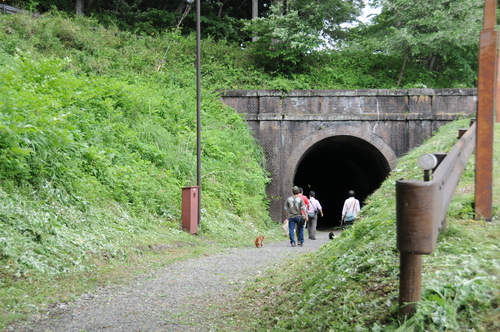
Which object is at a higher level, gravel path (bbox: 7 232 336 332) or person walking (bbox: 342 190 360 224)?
person walking (bbox: 342 190 360 224)

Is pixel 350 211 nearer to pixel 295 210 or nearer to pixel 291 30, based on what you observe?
pixel 295 210

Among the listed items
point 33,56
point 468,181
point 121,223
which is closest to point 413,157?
point 468,181

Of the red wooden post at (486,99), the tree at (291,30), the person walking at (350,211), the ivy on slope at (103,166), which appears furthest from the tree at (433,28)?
the red wooden post at (486,99)

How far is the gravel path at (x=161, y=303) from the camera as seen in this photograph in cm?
444

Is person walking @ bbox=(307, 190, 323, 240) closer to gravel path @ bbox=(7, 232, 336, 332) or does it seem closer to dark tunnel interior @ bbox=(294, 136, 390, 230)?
dark tunnel interior @ bbox=(294, 136, 390, 230)

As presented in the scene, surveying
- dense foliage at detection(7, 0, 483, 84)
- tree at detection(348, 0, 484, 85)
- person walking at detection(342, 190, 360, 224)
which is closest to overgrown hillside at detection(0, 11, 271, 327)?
person walking at detection(342, 190, 360, 224)

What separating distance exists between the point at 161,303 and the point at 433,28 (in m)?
17.3

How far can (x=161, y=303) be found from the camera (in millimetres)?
5262

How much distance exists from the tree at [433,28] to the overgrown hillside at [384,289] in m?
13.5

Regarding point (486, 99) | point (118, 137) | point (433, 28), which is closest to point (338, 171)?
point (433, 28)

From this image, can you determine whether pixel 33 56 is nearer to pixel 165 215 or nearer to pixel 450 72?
pixel 165 215

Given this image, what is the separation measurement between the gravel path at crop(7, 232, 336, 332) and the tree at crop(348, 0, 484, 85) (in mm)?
13774

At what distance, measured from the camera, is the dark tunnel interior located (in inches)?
760

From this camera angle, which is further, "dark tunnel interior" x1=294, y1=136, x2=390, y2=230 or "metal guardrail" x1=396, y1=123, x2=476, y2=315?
"dark tunnel interior" x1=294, y1=136, x2=390, y2=230
